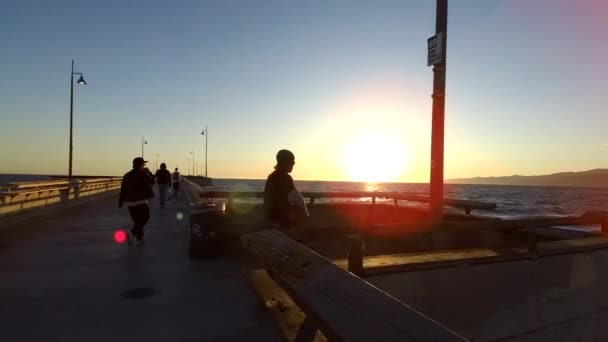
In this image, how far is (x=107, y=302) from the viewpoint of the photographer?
4512 millimetres

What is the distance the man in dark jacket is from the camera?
8.20 m

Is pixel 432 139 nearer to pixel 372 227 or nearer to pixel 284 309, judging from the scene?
pixel 372 227

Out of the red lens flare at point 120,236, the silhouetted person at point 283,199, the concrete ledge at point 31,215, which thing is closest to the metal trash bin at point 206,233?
the silhouetted person at point 283,199

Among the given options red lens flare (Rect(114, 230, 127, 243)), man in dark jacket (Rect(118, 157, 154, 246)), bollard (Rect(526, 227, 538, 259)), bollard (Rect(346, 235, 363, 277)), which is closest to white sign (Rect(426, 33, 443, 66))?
bollard (Rect(526, 227, 538, 259))

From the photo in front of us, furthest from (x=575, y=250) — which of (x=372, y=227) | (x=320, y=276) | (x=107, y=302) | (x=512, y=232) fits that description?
(x=107, y=302)

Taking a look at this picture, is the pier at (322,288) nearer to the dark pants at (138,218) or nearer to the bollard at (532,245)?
the bollard at (532,245)

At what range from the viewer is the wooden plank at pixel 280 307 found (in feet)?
8.08

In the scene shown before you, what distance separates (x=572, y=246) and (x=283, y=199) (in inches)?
161

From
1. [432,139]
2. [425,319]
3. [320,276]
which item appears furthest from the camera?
[432,139]

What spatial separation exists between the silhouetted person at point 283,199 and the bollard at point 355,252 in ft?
4.86

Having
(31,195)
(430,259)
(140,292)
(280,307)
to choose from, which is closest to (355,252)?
(280,307)

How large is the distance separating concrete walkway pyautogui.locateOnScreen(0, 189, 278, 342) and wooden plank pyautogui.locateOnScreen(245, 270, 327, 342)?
526 millimetres

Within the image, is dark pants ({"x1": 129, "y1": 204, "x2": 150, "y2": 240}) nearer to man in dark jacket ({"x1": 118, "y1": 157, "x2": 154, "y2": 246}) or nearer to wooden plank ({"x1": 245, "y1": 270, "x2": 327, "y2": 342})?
man in dark jacket ({"x1": 118, "y1": 157, "x2": 154, "y2": 246})

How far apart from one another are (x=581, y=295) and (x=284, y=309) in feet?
15.5
